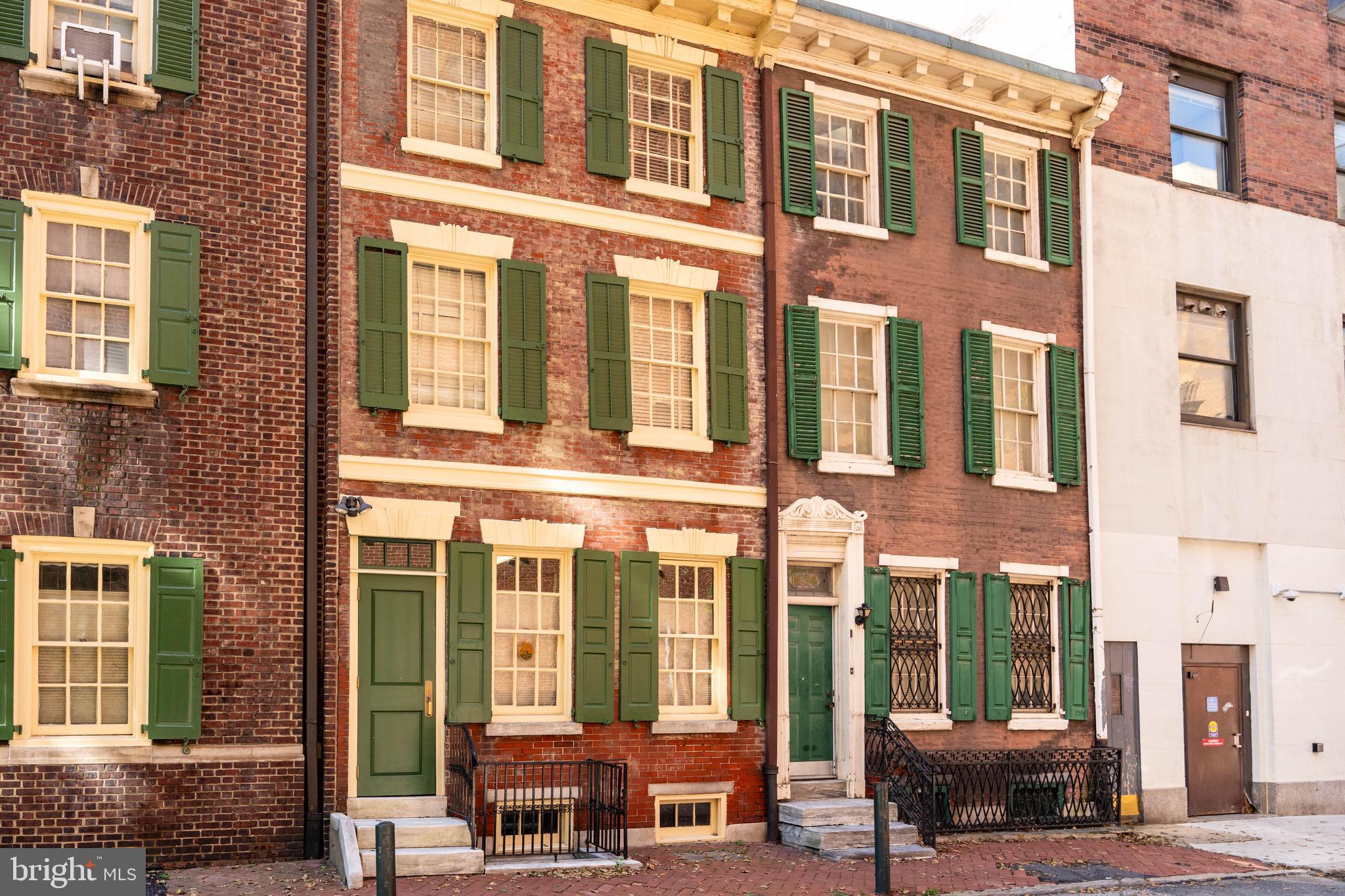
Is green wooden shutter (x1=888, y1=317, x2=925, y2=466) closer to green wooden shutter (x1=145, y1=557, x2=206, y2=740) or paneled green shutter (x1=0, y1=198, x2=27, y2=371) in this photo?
green wooden shutter (x1=145, y1=557, x2=206, y2=740)

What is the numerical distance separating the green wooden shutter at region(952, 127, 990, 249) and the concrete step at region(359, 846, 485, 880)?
1021cm

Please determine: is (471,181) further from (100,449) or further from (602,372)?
(100,449)

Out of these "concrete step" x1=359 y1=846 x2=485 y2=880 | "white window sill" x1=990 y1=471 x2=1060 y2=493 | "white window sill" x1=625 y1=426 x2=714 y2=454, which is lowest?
"concrete step" x1=359 y1=846 x2=485 y2=880

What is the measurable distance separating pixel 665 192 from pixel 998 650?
7.20m

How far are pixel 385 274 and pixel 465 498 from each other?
8.09 feet

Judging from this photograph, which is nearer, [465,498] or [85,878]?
[85,878]

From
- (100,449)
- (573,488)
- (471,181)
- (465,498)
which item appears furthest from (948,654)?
(100,449)

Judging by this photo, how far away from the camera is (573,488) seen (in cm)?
1549

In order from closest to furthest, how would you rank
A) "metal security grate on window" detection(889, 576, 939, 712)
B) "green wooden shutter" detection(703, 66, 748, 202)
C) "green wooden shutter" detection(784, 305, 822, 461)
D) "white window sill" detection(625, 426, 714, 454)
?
"white window sill" detection(625, 426, 714, 454) < "green wooden shutter" detection(703, 66, 748, 202) < "green wooden shutter" detection(784, 305, 822, 461) < "metal security grate on window" detection(889, 576, 939, 712)

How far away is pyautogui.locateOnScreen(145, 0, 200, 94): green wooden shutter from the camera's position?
45.2ft

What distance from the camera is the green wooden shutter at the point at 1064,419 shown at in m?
19.0

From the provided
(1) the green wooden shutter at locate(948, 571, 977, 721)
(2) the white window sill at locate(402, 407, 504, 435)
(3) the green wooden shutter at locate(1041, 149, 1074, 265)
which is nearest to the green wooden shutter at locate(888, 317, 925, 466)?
(1) the green wooden shutter at locate(948, 571, 977, 721)

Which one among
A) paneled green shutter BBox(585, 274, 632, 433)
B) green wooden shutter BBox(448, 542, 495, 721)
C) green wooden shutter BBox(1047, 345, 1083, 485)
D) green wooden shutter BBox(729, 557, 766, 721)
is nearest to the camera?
green wooden shutter BBox(448, 542, 495, 721)

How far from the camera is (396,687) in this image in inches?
563
